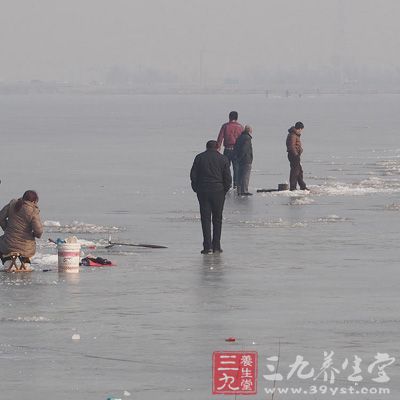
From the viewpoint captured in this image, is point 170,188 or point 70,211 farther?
point 170,188

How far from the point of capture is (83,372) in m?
13.0

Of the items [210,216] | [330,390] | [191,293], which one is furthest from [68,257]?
[330,390]

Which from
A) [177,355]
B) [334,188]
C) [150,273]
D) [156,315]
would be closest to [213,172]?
[150,273]

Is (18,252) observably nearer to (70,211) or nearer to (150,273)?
(150,273)

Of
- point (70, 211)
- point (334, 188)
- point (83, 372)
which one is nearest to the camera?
point (83, 372)

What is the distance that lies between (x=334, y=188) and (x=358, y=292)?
16.3 meters

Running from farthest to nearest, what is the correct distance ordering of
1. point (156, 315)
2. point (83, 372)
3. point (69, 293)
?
point (69, 293), point (156, 315), point (83, 372)

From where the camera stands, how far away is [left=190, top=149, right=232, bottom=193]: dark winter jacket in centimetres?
2214

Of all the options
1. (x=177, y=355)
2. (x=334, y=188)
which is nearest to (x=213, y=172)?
(x=177, y=355)

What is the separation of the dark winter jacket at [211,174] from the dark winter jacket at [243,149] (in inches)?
392

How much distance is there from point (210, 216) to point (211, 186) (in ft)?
1.29

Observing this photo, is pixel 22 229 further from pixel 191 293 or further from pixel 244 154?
pixel 244 154

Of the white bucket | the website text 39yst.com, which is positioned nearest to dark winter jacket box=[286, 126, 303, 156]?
the white bucket

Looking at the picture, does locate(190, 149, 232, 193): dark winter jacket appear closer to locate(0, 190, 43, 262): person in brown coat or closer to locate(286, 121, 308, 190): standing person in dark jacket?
locate(0, 190, 43, 262): person in brown coat
